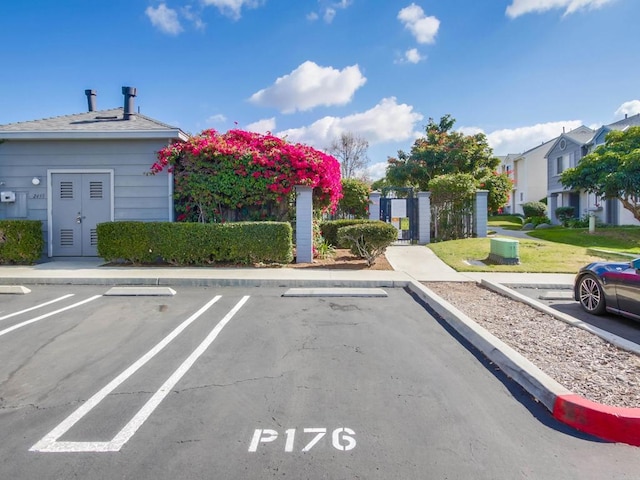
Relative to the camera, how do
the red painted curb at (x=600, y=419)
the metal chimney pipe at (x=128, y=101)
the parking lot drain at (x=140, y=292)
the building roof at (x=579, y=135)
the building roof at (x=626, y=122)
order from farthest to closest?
the building roof at (x=579, y=135) < the building roof at (x=626, y=122) < the metal chimney pipe at (x=128, y=101) < the parking lot drain at (x=140, y=292) < the red painted curb at (x=600, y=419)

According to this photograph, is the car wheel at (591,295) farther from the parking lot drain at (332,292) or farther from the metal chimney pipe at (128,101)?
the metal chimney pipe at (128,101)

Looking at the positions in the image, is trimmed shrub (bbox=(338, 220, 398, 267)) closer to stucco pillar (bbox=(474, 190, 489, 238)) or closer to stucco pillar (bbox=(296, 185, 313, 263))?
stucco pillar (bbox=(296, 185, 313, 263))

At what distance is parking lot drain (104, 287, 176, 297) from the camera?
296 inches

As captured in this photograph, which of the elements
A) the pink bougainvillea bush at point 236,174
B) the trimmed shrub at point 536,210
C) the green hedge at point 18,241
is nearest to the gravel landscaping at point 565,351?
the pink bougainvillea bush at point 236,174

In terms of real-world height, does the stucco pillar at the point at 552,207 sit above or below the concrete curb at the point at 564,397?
above

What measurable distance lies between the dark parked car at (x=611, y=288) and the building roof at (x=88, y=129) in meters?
10.2

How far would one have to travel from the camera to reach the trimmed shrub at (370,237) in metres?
10.2

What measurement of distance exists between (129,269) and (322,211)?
607 centimetres

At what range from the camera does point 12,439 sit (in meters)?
2.76

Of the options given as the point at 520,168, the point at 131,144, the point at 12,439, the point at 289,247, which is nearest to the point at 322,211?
the point at 289,247

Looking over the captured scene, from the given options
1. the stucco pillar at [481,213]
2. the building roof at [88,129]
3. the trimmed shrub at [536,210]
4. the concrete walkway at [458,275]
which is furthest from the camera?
the trimmed shrub at [536,210]

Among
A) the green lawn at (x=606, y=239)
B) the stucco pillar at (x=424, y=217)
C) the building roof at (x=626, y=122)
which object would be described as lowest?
the green lawn at (x=606, y=239)

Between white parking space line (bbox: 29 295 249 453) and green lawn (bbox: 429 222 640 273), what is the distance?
7.86m

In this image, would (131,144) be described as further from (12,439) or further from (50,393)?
(12,439)
